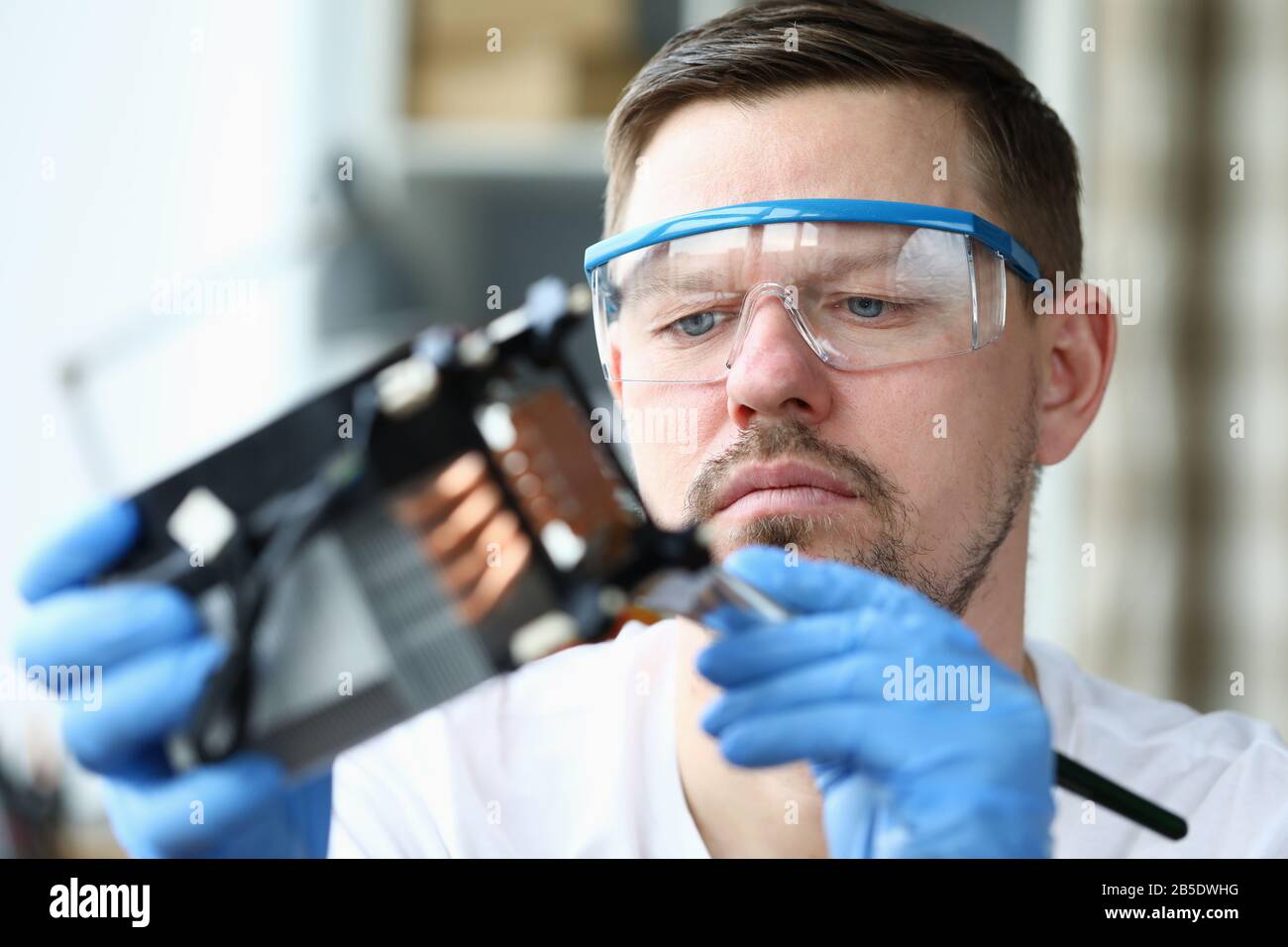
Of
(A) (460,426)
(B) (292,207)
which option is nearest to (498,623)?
(A) (460,426)

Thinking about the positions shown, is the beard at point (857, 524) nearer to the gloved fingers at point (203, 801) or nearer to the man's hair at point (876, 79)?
the man's hair at point (876, 79)

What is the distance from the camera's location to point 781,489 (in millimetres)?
986

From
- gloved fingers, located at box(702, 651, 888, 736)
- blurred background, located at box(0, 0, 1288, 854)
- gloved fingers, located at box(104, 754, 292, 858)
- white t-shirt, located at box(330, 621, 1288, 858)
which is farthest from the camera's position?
blurred background, located at box(0, 0, 1288, 854)

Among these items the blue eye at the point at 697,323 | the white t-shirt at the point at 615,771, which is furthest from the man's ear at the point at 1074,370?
the blue eye at the point at 697,323

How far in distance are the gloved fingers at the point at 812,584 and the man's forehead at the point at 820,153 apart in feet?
1.08

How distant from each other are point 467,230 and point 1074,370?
1.21 metres

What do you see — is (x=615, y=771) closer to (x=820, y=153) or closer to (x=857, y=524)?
(x=857, y=524)

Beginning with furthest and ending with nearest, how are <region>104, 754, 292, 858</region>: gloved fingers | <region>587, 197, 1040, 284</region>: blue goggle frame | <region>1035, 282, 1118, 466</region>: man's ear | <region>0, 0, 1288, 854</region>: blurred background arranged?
<region>0, 0, 1288, 854</region>: blurred background → <region>1035, 282, 1118, 466</region>: man's ear → <region>587, 197, 1040, 284</region>: blue goggle frame → <region>104, 754, 292, 858</region>: gloved fingers

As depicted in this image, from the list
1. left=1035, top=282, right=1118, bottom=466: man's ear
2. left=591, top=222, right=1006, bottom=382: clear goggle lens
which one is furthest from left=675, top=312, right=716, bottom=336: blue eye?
left=1035, top=282, right=1118, bottom=466: man's ear

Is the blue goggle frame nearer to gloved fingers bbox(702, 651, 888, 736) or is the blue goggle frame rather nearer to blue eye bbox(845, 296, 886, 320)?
blue eye bbox(845, 296, 886, 320)

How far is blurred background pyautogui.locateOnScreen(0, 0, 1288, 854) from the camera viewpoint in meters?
1.77

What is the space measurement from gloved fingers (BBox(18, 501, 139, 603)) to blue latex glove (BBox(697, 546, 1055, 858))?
16.3 inches
